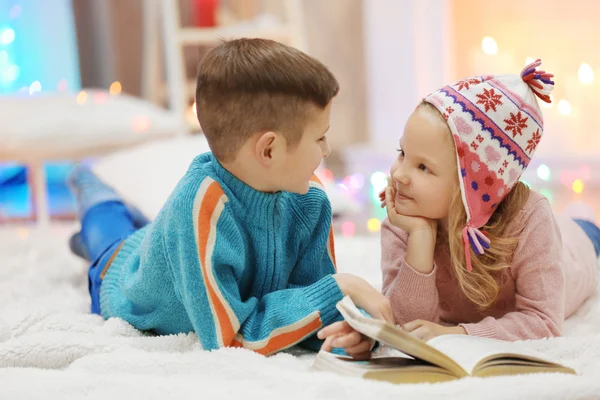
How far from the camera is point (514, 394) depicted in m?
0.86

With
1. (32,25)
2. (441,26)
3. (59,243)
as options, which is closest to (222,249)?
(59,243)

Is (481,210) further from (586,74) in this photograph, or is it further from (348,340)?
(586,74)

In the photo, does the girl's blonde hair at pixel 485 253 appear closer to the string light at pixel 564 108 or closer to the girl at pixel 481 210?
the girl at pixel 481 210

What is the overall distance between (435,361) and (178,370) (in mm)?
334

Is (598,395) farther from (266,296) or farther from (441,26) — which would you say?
(441,26)

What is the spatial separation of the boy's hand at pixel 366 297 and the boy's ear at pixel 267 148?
191 millimetres

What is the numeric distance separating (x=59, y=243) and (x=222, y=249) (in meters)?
1.13

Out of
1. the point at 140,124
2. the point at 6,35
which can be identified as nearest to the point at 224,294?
the point at 140,124

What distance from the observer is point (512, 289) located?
46.6 inches

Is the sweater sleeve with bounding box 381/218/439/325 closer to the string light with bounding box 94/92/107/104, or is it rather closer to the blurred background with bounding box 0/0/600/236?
the blurred background with bounding box 0/0/600/236

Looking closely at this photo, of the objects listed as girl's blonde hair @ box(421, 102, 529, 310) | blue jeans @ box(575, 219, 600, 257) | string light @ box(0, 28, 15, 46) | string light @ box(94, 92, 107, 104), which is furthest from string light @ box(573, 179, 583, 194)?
string light @ box(0, 28, 15, 46)

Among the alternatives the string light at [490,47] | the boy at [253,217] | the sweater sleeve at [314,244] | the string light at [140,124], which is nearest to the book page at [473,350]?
the boy at [253,217]

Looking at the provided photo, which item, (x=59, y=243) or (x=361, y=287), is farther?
(x=59, y=243)

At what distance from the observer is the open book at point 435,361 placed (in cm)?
92
